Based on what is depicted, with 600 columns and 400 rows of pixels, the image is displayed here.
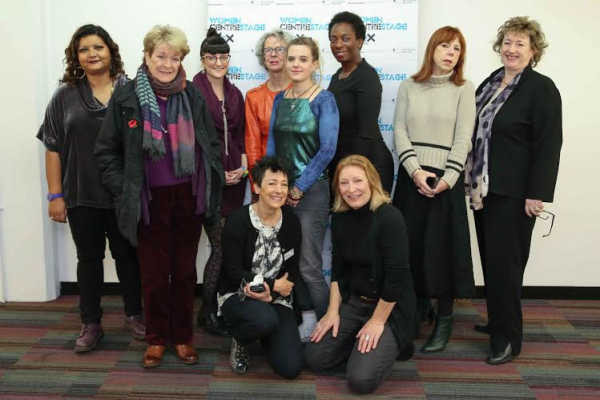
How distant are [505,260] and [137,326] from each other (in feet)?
5.99

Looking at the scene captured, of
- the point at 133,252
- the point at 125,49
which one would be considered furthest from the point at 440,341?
the point at 125,49

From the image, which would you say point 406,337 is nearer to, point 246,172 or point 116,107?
point 246,172

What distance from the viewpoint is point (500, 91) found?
2.58m

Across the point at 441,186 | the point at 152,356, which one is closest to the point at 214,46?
the point at 441,186

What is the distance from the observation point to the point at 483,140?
8.41ft

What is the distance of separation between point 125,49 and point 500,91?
2.15 metres

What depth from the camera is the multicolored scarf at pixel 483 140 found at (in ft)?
8.30

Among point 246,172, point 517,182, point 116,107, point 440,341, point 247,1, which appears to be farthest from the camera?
point 247,1

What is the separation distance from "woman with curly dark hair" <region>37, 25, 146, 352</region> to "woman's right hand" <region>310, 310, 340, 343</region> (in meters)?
0.99

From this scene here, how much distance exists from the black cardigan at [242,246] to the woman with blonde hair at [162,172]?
120mm

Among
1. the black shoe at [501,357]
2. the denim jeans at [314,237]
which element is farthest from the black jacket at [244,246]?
the black shoe at [501,357]

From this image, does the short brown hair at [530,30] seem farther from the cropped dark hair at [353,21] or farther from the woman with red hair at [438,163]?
the cropped dark hair at [353,21]

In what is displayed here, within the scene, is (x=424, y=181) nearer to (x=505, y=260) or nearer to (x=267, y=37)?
(x=505, y=260)

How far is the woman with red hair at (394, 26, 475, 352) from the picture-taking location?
256 cm
